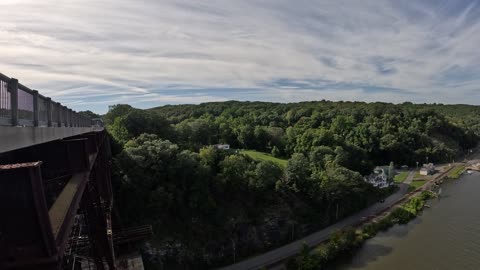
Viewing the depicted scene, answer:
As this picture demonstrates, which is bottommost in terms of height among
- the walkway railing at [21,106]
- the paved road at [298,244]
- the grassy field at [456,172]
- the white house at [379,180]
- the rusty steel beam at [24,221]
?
the paved road at [298,244]

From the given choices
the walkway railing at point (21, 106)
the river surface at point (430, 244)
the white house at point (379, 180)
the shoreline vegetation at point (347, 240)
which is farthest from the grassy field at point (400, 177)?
the walkway railing at point (21, 106)

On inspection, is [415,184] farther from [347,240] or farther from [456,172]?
[347,240]

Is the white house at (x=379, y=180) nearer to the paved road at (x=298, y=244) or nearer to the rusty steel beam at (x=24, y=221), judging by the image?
the paved road at (x=298, y=244)

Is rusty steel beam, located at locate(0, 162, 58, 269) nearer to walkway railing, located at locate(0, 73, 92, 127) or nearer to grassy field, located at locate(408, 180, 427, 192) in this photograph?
walkway railing, located at locate(0, 73, 92, 127)

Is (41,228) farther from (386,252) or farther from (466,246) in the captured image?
(466,246)

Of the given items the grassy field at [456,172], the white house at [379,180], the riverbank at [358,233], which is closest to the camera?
the riverbank at [358,233]

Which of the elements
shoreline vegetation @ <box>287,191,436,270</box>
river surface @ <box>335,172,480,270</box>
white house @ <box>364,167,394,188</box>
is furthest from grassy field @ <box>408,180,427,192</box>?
shoreline vegetation @ <box>287,191,436,270</box>

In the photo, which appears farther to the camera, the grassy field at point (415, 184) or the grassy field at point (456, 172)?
the grassy field at point (456, 172)
